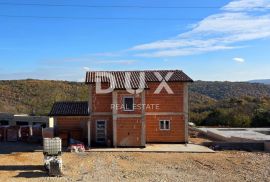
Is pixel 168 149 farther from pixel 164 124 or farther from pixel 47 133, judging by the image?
pixel 47 133

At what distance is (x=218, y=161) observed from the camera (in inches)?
829

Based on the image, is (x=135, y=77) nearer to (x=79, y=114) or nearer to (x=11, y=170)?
(x=79, y=114)

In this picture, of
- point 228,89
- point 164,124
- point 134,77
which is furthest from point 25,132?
point 228,89

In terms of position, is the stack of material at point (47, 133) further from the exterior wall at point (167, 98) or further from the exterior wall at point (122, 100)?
the exterior wall at point (167, 98)

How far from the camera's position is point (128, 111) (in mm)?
26234

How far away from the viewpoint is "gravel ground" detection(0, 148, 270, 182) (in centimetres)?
1719

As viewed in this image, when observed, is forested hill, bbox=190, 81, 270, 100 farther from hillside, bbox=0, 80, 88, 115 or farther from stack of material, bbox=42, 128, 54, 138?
stack of material, bbox=42, 128, 54, 138

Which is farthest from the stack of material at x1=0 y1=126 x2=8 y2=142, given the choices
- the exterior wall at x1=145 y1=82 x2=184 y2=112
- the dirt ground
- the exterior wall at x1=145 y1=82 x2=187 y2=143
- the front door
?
the exterior wall at x1=145 y1=82 x2=184 y2=112

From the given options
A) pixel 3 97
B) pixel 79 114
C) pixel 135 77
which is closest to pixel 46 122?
pixel 79 114

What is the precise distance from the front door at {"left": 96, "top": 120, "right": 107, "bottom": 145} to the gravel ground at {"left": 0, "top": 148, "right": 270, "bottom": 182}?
3150mm

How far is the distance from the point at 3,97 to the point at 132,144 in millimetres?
57213

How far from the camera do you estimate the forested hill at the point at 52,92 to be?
230 ft

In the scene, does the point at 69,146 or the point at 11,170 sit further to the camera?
the point at 69,146

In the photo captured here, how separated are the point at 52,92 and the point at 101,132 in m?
58.4
